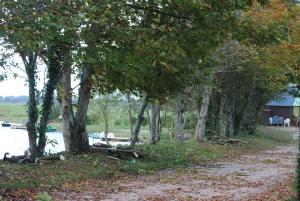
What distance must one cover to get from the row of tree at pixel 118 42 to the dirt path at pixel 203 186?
2916 mm

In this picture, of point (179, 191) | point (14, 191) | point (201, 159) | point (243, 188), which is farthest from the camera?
point (201, 159)

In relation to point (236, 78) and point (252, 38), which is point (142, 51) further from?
point (236, 78)

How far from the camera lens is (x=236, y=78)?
32531mm

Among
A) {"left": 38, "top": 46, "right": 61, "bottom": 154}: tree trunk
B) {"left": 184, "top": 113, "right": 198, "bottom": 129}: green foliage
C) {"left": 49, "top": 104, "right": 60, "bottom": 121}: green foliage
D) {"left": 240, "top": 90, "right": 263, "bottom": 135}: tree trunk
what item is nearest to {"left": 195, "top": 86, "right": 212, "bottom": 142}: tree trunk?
{"left": 49, "top": 104, "right": 60, "bottom": 121}: green foliage

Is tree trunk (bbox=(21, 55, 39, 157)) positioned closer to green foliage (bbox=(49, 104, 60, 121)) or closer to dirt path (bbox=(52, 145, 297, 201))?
green foliage (bbox=(49, 104, 60, 121))

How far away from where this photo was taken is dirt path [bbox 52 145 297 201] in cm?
1256

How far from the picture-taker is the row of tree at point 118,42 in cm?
794

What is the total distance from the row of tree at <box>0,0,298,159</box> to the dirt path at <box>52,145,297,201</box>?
292 cm

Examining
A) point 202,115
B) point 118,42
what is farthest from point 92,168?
point 202,115

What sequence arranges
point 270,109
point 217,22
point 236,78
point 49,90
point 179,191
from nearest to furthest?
point 179,191 < point 217,22 < point 49,90 < point 236,78 < point 270,109

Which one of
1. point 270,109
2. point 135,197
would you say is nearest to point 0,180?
Answer: point 135,197

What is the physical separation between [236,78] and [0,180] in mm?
22243

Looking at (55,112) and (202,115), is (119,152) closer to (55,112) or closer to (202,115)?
(55,112)

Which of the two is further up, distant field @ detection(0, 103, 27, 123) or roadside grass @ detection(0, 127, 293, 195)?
distant field @ detection(0, 103, 27, 123)
